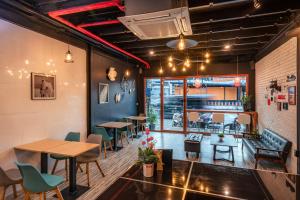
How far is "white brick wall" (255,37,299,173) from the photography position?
346 centimetres

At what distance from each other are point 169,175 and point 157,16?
1.80 meters

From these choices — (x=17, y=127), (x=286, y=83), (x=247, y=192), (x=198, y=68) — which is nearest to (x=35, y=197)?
(x=17, y=127)

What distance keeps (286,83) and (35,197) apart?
5090mm

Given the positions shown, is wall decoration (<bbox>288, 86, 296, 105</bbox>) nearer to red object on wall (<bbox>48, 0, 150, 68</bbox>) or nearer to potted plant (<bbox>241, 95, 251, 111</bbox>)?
potted plant (<bbox>241, 95, 251, 111</bbox>)

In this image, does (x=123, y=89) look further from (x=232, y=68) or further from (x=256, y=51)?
(x=256, y=51)

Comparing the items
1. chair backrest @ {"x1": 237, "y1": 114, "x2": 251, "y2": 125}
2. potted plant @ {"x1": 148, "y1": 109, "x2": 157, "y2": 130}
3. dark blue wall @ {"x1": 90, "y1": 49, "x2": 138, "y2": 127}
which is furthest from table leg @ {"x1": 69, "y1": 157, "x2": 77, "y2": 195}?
chair backrest @ {"x1": 237, "y1": 114, "x2": 251, "y2": 125}

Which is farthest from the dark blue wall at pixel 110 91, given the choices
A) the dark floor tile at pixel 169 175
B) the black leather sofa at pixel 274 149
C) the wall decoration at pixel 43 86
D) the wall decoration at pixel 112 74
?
the black leather sofa at pixel 274 149

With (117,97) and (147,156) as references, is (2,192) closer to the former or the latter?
(147,156)

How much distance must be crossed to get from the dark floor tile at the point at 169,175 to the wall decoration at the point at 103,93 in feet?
11.5

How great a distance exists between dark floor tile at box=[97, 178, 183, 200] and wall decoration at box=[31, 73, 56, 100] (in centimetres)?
257

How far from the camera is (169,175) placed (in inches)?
73.0

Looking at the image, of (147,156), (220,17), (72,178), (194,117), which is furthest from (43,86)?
(194,117)

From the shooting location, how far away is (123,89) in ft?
22.2

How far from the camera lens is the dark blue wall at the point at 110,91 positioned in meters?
4.94
